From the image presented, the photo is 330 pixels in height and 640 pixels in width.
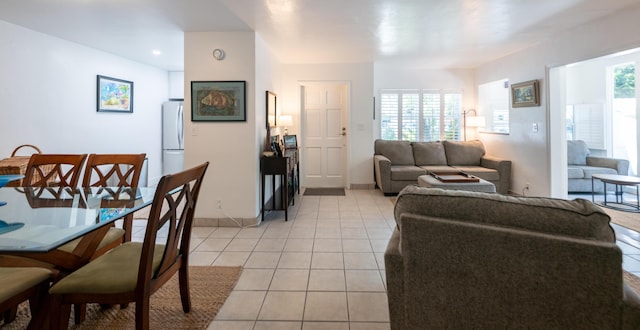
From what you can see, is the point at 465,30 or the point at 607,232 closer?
the point at 607,232

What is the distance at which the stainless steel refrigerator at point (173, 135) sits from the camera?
19.9ft

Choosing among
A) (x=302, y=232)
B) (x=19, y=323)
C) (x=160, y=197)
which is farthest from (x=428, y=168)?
(x=19, y=323)

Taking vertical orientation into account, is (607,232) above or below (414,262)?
above

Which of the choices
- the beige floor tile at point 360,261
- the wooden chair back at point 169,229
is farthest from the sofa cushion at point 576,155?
the wooden chair back at point 169,229

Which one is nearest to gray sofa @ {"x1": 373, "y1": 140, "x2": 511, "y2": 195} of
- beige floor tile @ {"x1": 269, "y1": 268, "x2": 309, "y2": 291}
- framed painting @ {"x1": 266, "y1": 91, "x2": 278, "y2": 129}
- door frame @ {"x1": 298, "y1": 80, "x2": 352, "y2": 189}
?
door frame @ {"x1": 298, "y1": 80, "x2": 352, "y2": 189}

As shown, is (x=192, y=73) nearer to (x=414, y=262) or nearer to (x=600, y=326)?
(x=414, y=262)

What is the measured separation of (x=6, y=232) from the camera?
1.38 meters

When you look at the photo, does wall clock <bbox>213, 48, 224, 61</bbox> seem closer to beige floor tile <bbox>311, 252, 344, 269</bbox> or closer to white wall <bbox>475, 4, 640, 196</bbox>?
beige floor tile <bbox>311, 252, 344, 269</bbox>

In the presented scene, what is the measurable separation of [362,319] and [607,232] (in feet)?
4.19

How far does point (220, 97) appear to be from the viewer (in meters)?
3.64

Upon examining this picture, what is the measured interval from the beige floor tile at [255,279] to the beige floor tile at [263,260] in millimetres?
80

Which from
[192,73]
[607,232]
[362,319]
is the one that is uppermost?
[192,73]

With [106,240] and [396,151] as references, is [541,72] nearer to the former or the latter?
[396,151]

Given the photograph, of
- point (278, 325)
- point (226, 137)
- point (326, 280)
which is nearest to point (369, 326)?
point (278, 325)
